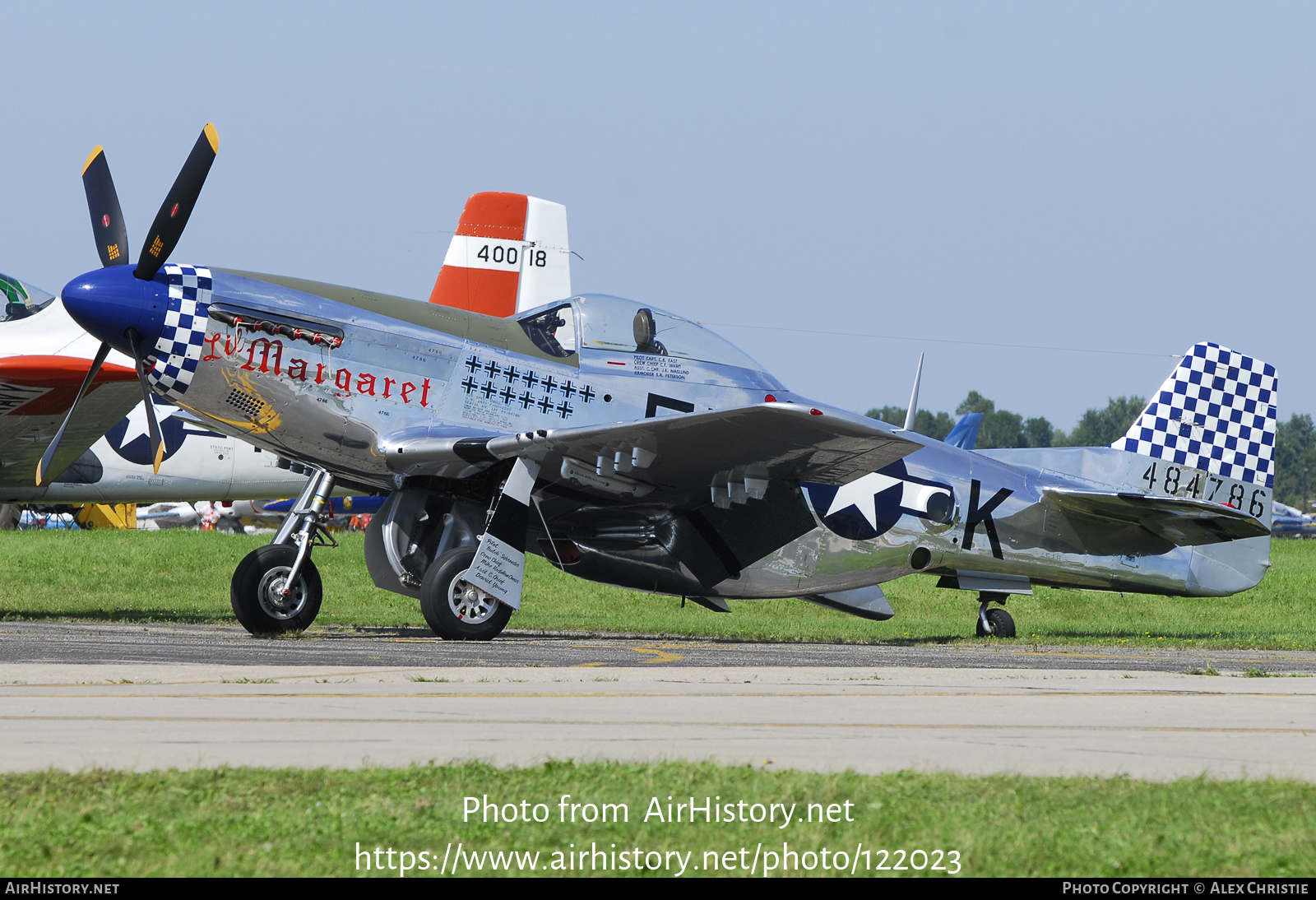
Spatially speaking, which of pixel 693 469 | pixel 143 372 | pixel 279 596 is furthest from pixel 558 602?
pixel 143 372

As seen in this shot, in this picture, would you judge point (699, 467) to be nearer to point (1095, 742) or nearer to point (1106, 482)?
point (1106, 482)

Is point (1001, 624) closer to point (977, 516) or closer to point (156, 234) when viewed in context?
point (977, 516)

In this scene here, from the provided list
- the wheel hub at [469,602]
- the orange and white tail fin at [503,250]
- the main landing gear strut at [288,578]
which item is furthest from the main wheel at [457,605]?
the orange and white tail fin at [503,250]

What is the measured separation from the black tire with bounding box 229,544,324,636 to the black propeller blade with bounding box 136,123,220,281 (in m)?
2.84

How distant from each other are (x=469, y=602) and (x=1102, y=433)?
553 ft

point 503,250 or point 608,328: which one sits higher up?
point 503,250

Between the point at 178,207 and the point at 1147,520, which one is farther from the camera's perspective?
the point at 1147,520

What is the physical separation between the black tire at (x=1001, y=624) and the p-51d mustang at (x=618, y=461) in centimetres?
3

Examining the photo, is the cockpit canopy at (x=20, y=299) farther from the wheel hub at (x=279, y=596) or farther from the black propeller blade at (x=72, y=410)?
the wheel hub at (x=279, y=596)

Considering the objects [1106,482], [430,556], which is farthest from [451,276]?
[1106,482]

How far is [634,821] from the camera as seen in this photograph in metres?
3.74

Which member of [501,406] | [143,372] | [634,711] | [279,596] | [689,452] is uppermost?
[501,406]

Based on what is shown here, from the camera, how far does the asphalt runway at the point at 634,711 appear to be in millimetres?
4855

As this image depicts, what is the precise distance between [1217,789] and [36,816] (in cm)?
351
